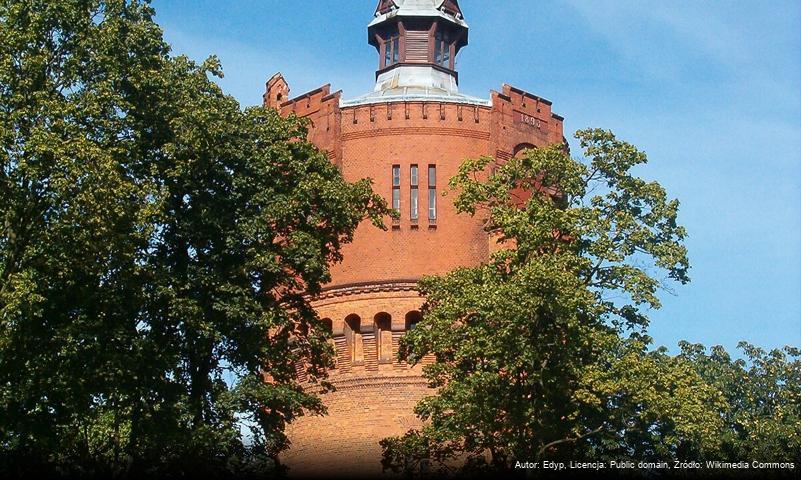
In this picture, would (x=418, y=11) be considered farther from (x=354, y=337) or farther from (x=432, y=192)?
(x=354, y=337)

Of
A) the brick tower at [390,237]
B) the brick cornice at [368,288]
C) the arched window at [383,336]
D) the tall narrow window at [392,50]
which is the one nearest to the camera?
the brick tower at [390,237]

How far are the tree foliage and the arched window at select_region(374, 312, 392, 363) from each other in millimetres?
5088

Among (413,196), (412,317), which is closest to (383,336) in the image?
(412,317)

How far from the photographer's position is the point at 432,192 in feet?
121

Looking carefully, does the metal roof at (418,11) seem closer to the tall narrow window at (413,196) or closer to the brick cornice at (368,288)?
the tall narrow window at (413,196)

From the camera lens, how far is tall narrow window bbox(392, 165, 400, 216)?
121 feet

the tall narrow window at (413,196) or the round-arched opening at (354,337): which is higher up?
the tall narrow window at (413,196)

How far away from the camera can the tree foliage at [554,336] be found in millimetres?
27625

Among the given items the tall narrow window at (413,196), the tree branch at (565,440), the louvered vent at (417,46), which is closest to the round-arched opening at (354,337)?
the tall narrow window at (413,196)

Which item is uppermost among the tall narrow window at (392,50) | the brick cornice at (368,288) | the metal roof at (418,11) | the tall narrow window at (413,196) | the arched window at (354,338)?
the metal roof at (418,11)

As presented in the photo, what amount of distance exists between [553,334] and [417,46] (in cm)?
1496

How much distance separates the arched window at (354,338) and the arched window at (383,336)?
15.9 inches

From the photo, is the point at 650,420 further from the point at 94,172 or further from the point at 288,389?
the point at 94,172

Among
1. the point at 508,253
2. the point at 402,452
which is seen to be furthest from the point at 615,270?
the point at 402,452
